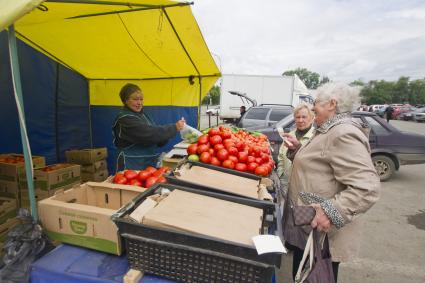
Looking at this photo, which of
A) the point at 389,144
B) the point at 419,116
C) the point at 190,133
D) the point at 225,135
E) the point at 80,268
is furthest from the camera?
the point at 419,116

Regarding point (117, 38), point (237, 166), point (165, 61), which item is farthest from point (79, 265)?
point (165, 61)

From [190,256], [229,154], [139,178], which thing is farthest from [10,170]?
[190,256]

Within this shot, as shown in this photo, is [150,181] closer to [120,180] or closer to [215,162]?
[120,180]

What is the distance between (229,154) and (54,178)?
10.0 feet

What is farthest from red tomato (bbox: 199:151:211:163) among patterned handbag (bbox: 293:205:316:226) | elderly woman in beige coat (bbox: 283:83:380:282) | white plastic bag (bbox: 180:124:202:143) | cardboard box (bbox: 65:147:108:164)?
cardboard box (bbox: 65:147:108:164)

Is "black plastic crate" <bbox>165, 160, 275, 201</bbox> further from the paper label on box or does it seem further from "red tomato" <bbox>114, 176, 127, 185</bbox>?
the paper label on box

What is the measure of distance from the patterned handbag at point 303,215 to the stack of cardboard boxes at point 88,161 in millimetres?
4655

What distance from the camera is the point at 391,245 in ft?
12.4

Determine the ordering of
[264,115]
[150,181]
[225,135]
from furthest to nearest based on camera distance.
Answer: [264,115], [225,135], [150,181]

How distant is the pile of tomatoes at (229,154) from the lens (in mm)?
2436

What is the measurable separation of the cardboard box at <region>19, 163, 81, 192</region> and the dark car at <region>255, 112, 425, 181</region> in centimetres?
415

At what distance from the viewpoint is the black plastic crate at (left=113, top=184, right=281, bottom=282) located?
1.20 metres

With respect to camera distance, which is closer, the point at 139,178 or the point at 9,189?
the point at 139,178

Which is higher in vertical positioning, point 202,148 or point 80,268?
point 202,148
